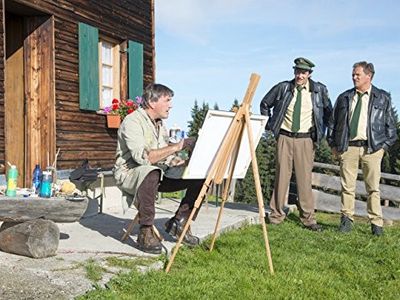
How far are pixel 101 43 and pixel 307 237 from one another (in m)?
4.63

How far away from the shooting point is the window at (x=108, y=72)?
8477mm

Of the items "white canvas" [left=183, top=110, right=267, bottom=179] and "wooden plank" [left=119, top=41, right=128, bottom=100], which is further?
"wooden plank" [left=119, top=41, right=128, bottom=100]

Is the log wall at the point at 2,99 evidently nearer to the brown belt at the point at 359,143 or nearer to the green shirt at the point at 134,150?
the green shirt at the point at 134,150

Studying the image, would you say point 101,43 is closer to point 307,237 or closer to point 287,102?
point 287,102

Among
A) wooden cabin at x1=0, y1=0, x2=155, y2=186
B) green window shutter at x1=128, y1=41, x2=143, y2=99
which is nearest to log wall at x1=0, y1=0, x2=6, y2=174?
wooden cabin at x1=0, y1=0, x2=155, y2=186

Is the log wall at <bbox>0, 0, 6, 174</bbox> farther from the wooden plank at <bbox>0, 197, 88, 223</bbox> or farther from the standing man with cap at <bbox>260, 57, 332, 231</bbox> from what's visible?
the standing man with cap at <bbox>260, 57, 332, 231</bbox>

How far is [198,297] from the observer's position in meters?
3.52

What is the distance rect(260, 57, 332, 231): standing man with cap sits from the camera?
21.5 ft

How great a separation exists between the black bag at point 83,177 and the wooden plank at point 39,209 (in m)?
2.44

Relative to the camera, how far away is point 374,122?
6211 millimetres

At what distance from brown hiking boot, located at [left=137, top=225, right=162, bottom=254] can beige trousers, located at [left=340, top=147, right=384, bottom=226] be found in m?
2.76

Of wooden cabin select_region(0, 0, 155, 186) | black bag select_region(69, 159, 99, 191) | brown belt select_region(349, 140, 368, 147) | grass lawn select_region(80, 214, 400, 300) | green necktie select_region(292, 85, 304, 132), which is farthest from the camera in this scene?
wooden cabin select_region(0, 0, 155, 186)

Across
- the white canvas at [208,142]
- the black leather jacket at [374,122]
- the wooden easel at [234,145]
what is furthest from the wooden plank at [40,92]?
the black leather jacket at [374,122]

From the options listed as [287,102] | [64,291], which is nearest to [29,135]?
[287,102]
